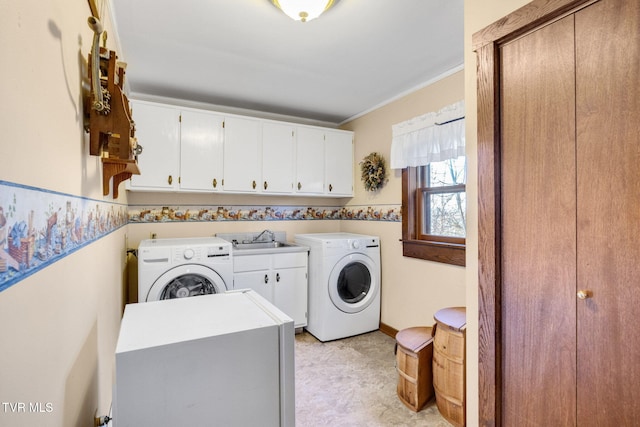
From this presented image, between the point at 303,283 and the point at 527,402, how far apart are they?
2.24 metres

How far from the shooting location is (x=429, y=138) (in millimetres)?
2682

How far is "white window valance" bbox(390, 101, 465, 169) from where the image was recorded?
2441 millimetres

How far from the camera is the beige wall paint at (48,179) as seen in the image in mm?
570

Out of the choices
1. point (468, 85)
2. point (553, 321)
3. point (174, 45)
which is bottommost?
point (553, 321)

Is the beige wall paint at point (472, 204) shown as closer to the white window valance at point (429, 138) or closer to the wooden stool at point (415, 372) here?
the wooden stool at point (415, 372)

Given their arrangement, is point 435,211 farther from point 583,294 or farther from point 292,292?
point 583,294

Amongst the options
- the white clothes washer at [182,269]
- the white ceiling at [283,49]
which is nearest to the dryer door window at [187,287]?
the white clothes washer at [182,269]

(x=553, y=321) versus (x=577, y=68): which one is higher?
(x=577, y=68)

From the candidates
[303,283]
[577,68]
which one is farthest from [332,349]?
[577,68]

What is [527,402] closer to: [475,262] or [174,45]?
[475,262]

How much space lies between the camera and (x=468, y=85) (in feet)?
4.88

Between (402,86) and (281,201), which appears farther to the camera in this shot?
(281,201)

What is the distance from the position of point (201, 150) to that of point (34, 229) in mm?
2477

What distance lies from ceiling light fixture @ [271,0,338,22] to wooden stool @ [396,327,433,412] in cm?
208
